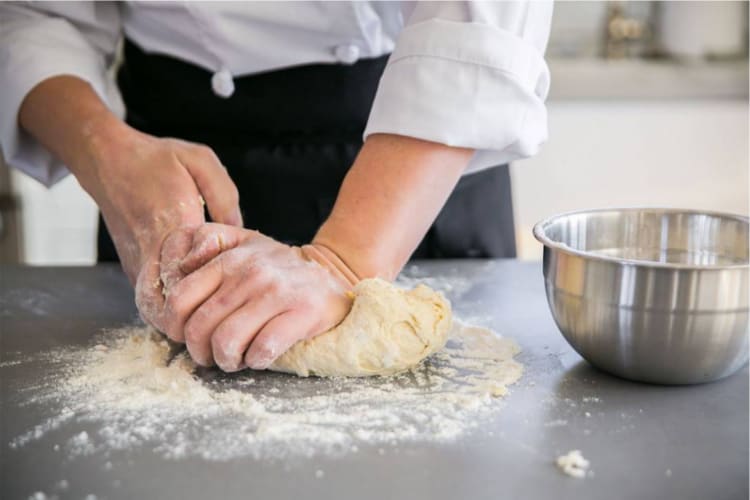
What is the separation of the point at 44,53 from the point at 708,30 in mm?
1781

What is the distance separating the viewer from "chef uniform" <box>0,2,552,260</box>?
3.28 feet

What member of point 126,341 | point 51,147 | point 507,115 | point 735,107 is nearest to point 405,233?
point 507,115

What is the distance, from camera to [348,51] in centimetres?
105

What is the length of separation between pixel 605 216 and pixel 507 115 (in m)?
0.16

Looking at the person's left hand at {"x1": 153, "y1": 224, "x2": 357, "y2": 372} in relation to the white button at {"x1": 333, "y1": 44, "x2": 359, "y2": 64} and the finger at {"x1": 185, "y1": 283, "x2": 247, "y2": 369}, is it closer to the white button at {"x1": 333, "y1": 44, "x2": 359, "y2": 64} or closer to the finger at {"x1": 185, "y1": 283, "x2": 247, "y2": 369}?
the finger at {"x1": 185, "y1": 283, "x2": 247, "y2": 369}

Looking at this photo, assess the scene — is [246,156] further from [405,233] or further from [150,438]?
[150,438]

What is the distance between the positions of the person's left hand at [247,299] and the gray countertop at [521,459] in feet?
0.42

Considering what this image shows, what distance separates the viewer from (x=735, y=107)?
2.15 meters

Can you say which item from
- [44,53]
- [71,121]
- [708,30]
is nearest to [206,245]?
[71,121]

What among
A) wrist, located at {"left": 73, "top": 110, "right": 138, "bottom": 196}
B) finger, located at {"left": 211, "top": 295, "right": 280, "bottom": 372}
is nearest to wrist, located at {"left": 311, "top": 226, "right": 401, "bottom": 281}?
finger, located at {"left": 211, "top": 295, "right": 280, "bottom": 372}

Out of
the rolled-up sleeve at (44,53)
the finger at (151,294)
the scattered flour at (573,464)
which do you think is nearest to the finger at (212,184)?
the finger at (151,294)

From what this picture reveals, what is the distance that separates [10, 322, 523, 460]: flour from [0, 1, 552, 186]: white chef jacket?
0.72ft

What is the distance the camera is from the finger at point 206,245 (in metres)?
0.78

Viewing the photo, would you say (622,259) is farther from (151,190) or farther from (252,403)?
(151,190)
